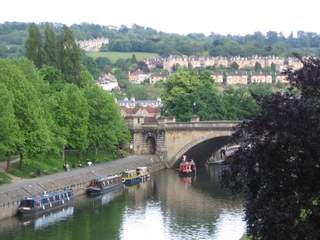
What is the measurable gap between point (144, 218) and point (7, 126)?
37.4 feet

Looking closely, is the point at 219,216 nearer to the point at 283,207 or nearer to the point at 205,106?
the point at 283,207

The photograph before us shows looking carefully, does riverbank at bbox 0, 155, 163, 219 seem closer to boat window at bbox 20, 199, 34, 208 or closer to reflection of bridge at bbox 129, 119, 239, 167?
boat window at bbox 20, 199, 34, 208

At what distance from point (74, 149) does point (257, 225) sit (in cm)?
5260

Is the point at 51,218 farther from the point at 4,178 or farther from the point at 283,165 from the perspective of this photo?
the point at 283,165

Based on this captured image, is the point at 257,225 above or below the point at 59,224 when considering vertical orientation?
above

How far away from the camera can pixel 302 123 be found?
86.0ft

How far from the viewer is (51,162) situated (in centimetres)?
7194

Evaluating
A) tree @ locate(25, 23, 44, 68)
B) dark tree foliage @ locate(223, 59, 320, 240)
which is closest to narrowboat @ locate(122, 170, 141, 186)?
tree @ locate(25, 23, 44, 68)

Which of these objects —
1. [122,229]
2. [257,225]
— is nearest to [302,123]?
[257,225]

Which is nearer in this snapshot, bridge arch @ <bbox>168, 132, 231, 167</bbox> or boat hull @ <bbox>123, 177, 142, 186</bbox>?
boat hull @ <bbox>123, 177, 142, 186</bbox>

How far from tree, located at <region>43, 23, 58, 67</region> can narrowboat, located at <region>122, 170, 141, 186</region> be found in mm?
25499

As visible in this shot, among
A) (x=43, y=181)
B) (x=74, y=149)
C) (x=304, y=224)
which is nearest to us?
(x=304, y=224)

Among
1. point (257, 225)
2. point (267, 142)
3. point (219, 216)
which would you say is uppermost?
point (267, 142)

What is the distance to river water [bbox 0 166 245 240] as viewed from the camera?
50.0 meters
